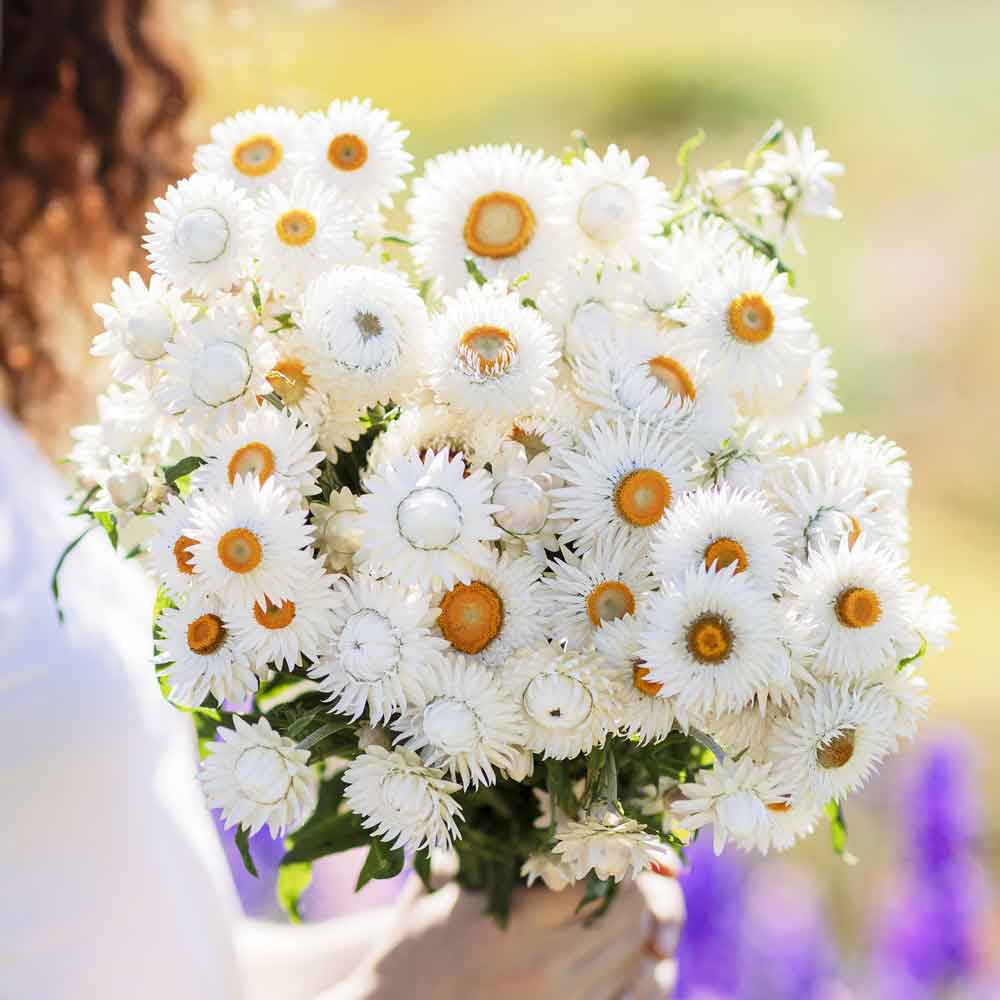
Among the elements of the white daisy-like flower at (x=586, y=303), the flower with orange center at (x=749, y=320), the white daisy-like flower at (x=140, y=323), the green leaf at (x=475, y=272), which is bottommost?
the flower with orange center at (x=749, y=320)

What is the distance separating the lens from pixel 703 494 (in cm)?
57

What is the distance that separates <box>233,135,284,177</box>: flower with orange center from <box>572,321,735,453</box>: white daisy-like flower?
20 centimetres

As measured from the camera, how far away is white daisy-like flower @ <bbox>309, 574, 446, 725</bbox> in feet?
1.83

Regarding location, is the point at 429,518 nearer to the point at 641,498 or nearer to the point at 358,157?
the point at 641,498

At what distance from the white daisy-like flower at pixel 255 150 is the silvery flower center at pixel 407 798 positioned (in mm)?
324

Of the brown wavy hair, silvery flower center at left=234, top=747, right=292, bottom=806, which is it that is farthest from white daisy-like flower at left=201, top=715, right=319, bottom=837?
the brown wavy hair

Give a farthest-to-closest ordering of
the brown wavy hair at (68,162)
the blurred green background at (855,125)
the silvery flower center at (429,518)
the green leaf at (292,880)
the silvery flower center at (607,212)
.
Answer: the blurred green background at (855,125), the brown wavy hair at (68,162), the green leaf at (292,880), the silvery flower center at (607,212), the silvery flower center at (429,518)

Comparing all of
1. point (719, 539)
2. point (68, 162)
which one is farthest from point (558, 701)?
point (68, 162)

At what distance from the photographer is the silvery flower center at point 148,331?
611 millimetres

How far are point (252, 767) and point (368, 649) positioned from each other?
0.08 meters

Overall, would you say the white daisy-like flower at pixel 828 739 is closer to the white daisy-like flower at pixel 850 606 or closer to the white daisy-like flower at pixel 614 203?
the white daisy-like flower at pixel 850 606

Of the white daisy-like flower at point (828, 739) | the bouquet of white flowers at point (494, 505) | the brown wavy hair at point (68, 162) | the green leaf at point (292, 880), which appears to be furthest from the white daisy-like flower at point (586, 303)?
the brown wavy hair at point (68, 162)

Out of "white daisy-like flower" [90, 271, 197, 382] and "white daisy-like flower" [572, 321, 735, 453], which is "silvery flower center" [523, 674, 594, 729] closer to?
"white daisy-like flower" [572, 321, 735, 453]

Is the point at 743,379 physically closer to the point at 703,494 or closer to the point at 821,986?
the point at 703,494
